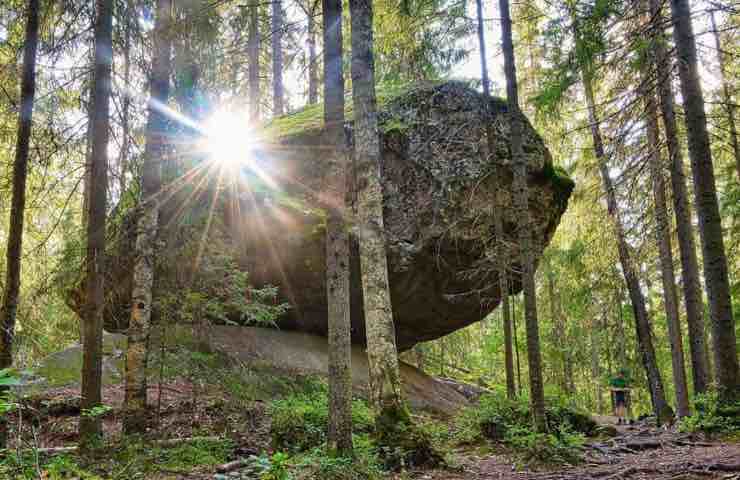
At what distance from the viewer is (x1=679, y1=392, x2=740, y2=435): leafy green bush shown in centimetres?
688

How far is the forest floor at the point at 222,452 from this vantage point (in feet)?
15.9

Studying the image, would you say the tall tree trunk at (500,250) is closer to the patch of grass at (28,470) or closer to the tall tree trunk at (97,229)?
the tall tree trunk at (97,229)

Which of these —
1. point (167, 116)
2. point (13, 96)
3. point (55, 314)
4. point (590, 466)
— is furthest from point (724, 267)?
point (55, 314)

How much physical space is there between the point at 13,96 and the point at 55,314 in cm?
773

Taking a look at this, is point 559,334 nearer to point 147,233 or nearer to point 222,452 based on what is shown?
point 222,452

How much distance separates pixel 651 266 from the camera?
13797mm

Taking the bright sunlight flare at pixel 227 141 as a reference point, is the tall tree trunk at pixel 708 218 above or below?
below

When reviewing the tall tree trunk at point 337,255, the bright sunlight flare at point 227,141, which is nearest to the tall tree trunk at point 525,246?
the tall tree trunk at point 337,255

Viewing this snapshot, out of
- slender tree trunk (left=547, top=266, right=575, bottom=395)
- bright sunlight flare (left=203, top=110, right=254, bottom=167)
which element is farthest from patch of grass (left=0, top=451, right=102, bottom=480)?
slender tree trunk (left=547, top=266, right=575, bottom=395)

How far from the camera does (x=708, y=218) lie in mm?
7445

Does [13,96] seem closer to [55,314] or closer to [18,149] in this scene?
[18,149]

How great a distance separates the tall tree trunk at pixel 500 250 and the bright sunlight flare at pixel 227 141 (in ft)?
18.1

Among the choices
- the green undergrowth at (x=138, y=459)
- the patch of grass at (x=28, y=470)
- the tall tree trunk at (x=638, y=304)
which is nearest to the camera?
the patch of grass at (x=28, y=470)

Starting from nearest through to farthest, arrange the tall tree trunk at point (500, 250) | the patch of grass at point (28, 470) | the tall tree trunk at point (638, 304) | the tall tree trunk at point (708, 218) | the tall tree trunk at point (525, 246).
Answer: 1. the patch of grass at point (28, 470)
2. the tall tree trunk at point (708, 218)
3. the tall tree trunk at point (525, 246)
4. the tall tree trunk at point (500, 250)
5. the tall tree trunk at point (638, 304)
